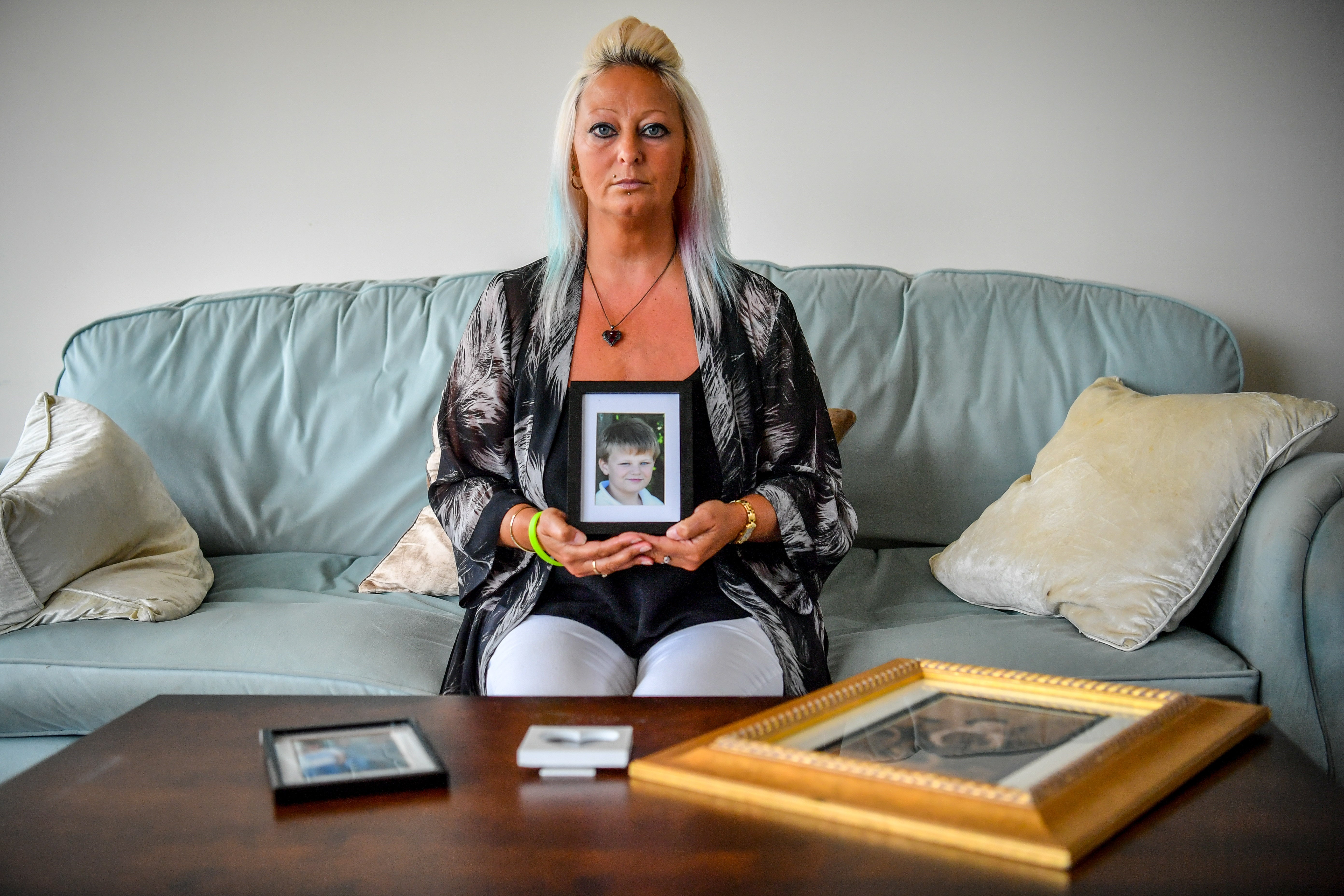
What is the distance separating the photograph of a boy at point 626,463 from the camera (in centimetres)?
135

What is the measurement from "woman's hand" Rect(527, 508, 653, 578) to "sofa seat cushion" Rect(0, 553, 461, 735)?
12.9 inches

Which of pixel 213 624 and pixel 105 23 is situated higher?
pixel 105 23

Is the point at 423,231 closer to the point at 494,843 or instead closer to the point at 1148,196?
the point at 1148,196

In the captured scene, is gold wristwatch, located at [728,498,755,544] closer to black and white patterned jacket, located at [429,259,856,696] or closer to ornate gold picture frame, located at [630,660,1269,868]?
black and white patterned jacket, located at [429,259,856,696]

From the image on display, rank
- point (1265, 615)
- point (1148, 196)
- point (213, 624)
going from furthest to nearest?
point (1148, 196) → point (213, 624) → point (1265, 615)

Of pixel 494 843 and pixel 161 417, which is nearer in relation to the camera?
pixel 494 843

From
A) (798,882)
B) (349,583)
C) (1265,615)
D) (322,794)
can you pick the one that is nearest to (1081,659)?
(1265,615)

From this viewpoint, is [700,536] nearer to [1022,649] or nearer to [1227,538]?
[1022,649]

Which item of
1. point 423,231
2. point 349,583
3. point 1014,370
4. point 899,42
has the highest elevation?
point 899,42

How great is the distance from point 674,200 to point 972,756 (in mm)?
1084

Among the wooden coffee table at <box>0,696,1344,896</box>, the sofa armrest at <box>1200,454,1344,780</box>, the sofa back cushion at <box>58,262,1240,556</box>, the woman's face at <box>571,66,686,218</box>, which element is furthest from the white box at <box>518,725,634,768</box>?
the sofa back cushion at <box>58,262,1240,556</box>

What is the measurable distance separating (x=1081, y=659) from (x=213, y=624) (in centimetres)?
133

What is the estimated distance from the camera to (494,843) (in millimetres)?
733

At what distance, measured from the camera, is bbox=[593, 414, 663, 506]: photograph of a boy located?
1.35 meters
